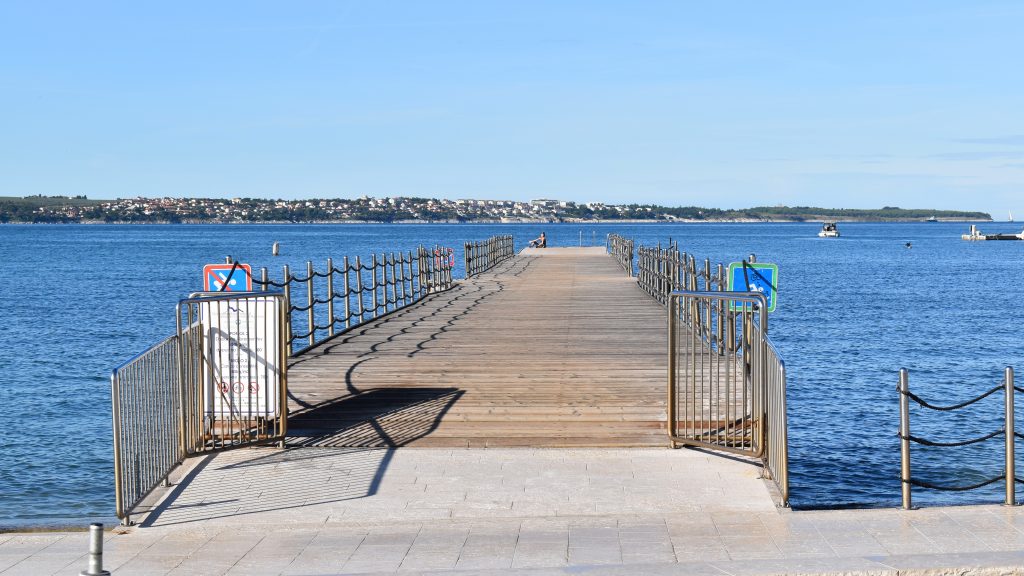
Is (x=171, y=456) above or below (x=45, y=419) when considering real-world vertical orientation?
above

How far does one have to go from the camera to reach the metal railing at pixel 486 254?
129 ft

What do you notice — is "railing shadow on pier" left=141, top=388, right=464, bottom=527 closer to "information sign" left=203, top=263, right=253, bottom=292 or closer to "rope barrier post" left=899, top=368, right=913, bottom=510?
"information sign" left=203, top=263, right=253, bottom=292

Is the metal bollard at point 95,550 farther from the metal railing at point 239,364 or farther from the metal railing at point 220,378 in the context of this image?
the metal railing at point 239,364

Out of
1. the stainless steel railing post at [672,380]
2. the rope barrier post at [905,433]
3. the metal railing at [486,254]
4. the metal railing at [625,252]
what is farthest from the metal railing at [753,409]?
the metal railing at [625,252]

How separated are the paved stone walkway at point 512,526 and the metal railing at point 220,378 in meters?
0.31

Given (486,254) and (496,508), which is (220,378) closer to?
(496,508)

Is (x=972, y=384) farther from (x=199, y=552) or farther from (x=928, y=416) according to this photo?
(x=199, y=552)


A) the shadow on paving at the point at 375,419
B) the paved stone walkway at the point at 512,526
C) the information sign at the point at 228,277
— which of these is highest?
the information sign at the point at 228,277

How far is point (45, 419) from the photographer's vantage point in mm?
19984

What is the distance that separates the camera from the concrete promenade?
7.02m

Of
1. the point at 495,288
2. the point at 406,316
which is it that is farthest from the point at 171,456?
the point at 495,288

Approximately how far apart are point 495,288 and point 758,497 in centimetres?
2304

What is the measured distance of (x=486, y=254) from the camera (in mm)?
45844

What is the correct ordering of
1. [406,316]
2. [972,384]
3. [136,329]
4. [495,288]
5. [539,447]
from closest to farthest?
[539,447], [406,316], [972,384], [495,288], [136,329]
